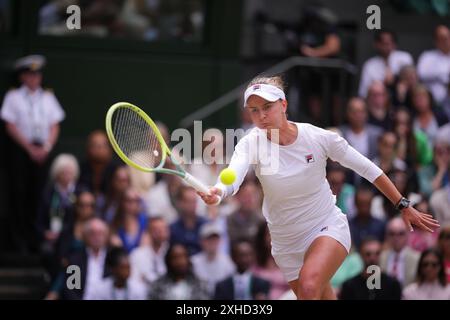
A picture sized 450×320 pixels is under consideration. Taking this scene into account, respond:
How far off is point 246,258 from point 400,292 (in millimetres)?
1371

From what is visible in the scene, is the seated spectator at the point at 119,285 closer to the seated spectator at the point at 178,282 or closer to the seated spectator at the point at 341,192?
the seated spectator at the point at 178,282

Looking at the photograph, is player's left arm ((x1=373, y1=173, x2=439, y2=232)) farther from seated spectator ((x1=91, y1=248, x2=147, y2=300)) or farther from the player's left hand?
seated spectator ((x1=91, y1=248, x2=147, y2=300))

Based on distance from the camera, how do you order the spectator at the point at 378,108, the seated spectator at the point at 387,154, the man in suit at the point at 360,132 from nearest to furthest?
1. the seated spectator at the point at 387,154
2. the man in suit at the point at 360,132
3. the spectator at the point at 378,108

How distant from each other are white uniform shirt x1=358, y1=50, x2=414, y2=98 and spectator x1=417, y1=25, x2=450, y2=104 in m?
0.17

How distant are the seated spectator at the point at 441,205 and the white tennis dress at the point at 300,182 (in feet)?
11.8

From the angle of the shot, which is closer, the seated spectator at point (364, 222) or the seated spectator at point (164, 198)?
the seated spectator at point (364, 222)

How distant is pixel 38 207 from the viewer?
11312 mm

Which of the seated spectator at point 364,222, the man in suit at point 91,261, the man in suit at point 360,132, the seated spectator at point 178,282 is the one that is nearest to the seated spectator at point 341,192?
the seated spectator at point 364,222

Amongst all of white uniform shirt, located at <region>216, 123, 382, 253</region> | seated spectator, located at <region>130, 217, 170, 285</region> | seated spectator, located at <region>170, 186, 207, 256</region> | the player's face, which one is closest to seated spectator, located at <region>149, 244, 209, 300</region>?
seated spectator, located at <region>130, 217, 170, 285</region>

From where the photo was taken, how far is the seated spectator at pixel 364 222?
10.5 meters

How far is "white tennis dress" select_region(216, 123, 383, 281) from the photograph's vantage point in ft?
23.4

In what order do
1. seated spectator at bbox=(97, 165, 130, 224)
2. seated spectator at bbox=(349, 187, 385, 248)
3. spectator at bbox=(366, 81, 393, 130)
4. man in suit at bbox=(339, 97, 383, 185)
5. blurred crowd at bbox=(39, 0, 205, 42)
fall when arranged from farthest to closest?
blurred crowd at bbox=(39, 0, 205, 42), spectator at bbox=(366, 81, 393, 130), man in suit at bbox=(339, 97, 383, 185), seated spectator at bbox=(97, 165, 130, 224), seated spectator at bbox=(349, 187, 385, 248)

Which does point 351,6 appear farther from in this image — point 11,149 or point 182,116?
point 11,149

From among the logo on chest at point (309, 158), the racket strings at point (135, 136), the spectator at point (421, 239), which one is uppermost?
the racket strings at point (135, 136)
